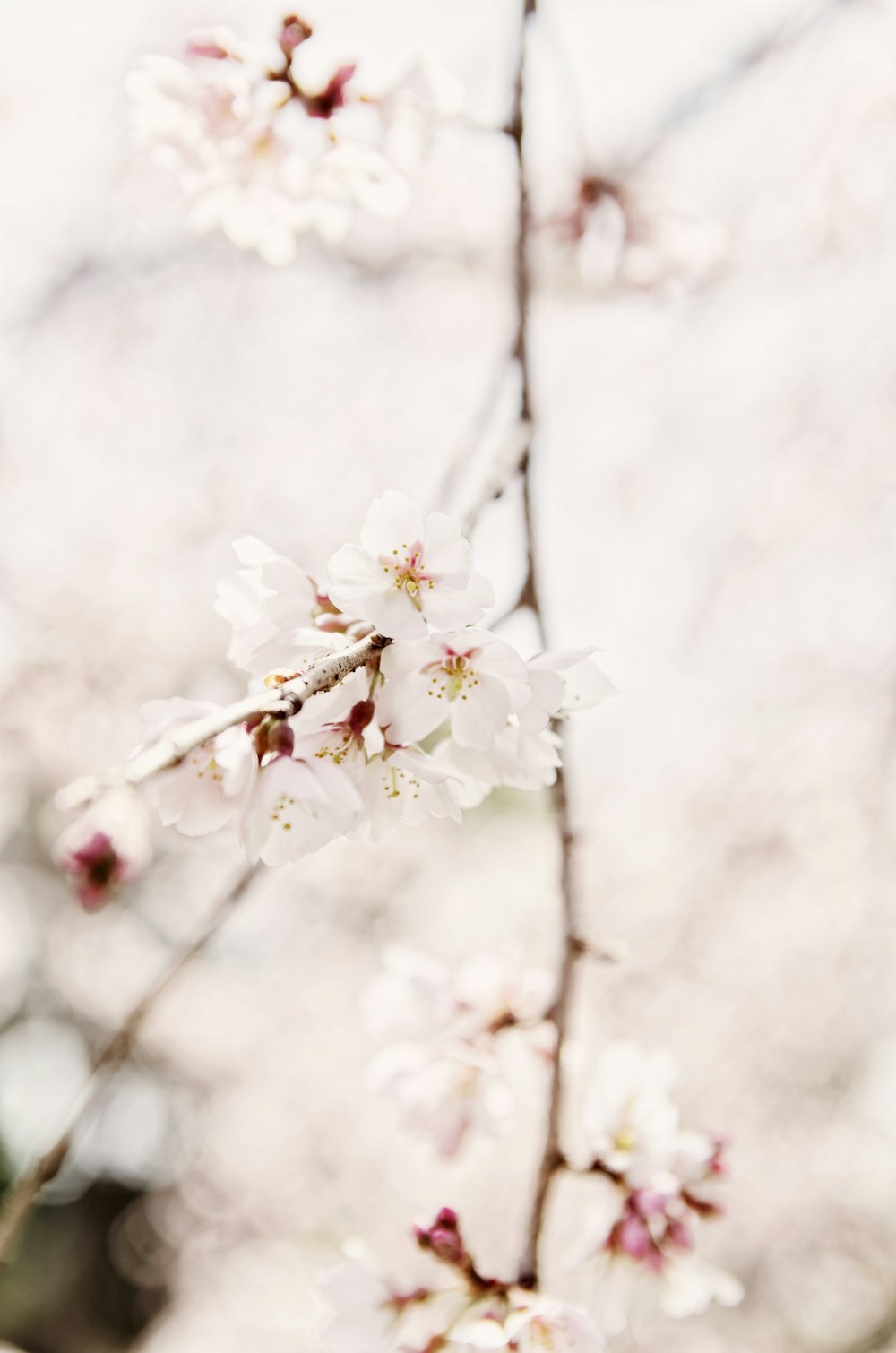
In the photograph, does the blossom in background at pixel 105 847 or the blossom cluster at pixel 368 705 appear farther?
the blossom cluster at pixel 368 705

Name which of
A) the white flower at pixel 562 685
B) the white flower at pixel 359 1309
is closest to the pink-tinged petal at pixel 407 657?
the white flower at pixel 562 685

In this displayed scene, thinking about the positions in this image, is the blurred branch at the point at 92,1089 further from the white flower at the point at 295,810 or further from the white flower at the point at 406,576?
the white flower at the point at 406,576

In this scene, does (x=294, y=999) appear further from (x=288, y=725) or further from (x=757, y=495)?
(x=288, y=725)

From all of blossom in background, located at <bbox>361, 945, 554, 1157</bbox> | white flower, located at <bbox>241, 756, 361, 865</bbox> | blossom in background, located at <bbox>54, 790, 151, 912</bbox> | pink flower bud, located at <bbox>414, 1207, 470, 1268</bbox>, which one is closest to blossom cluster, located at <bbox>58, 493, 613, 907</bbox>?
white flower, located at <bbox>241, 756, 361, 865</bbox>

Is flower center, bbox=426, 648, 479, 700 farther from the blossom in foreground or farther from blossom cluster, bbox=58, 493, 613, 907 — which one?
the blossom in foreground

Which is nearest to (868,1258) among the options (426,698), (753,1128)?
(753,1128)

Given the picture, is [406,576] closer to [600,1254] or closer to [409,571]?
[409,571]

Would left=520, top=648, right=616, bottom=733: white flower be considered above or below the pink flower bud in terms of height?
above
